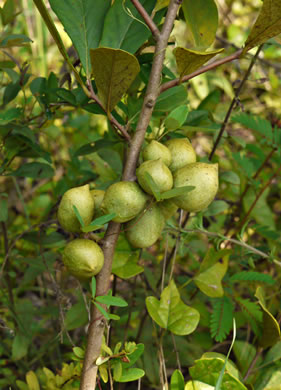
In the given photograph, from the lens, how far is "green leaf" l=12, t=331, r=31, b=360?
4.00ft

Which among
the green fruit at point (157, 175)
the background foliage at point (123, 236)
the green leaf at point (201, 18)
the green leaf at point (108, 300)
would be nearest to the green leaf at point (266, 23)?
the background foliage at point (123, 236)

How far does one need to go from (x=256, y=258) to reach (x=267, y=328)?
0.88 ft

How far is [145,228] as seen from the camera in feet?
2.63

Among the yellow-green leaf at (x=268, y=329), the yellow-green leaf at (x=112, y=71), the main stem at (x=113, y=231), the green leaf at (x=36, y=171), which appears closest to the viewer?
the yellow-green leaf at (x=112, y=71)

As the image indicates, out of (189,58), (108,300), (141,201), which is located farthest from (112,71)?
(108,300)

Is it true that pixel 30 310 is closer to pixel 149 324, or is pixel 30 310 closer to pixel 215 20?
pixel 149 324

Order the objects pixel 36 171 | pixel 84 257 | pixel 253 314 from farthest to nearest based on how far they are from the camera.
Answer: pixel 36 171 → pixel 253 314 → pixel 84 257

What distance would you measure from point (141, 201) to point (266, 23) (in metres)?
0.38

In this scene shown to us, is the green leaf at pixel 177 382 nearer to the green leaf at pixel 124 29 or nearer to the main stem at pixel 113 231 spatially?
the main stem at pixel 113 231

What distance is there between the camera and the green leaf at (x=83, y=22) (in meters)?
0.80

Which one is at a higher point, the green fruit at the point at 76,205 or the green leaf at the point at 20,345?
the green fruit at the point at 76,205

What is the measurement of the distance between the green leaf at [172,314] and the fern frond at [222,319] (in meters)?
0.16

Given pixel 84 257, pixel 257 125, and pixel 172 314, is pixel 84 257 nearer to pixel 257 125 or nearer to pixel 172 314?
pixel 172 314

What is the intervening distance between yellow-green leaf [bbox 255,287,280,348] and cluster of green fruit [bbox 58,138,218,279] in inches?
12.1
